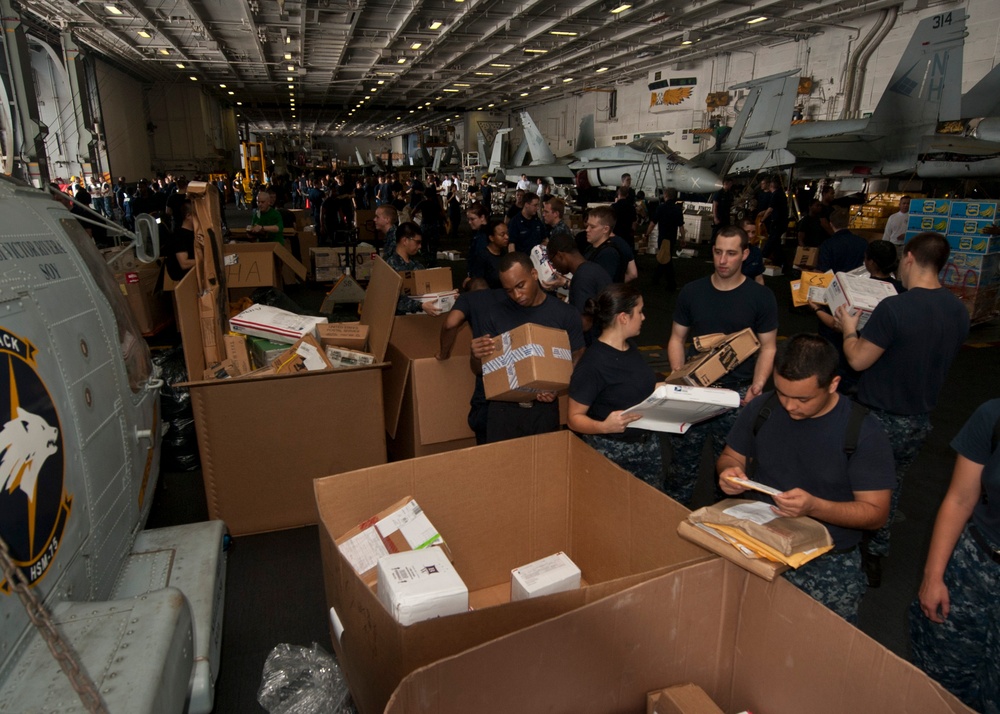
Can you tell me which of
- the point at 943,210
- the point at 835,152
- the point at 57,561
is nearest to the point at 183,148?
the point at 835,152

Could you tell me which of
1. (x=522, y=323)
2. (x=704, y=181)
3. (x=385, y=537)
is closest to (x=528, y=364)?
(x=522, y=323)

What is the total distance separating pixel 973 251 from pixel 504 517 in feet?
28.7

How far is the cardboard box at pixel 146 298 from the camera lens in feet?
21.5

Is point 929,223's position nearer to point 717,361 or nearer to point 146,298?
point 717,361

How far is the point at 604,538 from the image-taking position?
8.13 ft

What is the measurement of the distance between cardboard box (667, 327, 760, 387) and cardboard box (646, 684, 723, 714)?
1626mm

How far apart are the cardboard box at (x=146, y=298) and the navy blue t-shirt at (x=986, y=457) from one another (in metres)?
6.81

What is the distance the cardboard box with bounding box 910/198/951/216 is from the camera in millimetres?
8656

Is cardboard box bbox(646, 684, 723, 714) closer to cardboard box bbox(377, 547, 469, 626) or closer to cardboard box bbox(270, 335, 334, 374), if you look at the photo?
cardboard box bbox(377, 547, 469, 626)

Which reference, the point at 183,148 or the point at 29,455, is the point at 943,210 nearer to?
the point at 29,455

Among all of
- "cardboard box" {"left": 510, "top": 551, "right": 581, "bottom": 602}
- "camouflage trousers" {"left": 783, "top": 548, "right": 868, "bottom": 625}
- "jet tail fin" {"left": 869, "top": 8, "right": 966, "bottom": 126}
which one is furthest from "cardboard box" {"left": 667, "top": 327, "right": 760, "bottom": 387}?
"jet tail fin" {"left": 869, "top": 8, "right": 966, "bottom": 126}

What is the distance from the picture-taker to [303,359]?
378cm

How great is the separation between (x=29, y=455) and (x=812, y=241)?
1144cm

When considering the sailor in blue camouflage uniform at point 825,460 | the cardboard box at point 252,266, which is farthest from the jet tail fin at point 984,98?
the sailor in blue camouflage uniform at point 825,460
